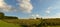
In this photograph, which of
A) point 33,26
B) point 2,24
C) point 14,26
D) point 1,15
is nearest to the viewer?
point 2,24

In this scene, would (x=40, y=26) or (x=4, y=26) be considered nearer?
(x=4, y=26)

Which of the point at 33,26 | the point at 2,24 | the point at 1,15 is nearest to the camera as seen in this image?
the point at 2,24

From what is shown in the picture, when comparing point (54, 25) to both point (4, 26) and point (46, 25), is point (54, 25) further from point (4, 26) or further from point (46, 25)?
point (4, 26)

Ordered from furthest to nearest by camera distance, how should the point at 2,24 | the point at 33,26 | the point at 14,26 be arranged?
the point at 33,26 < the point at 14,26 < the point at 2,24

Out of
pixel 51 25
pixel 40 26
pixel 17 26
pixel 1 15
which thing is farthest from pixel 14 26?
pixel 1 15

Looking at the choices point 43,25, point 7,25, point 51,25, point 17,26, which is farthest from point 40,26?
point 7,25

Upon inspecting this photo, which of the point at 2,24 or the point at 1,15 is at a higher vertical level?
the point at 1,15

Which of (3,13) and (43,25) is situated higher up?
(3,13)

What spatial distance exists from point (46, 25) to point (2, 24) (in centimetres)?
780

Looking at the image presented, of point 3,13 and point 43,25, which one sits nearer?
point 43,25

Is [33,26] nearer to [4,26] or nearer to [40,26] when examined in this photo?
[40,26]

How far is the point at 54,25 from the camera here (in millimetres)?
21328

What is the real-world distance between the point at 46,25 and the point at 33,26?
223 cm

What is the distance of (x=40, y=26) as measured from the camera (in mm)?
20375
